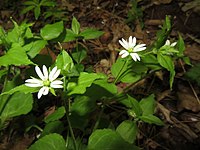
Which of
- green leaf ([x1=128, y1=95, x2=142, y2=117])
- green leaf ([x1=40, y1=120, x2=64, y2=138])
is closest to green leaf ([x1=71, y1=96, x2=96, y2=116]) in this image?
green leaf ([x1=40, y1=120, x2=64, y2=138])

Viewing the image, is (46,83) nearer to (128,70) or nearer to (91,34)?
(128,70)

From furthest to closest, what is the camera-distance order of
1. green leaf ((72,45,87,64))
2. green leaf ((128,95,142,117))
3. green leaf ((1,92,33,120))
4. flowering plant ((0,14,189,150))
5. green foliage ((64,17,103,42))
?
green leaf ((72,45,87,64)) → green foliage ((64,17,103,42)) → green leaf ((1,92,33,120)) → green leaf ((128,95,142,117)) → flowering plant ((0,14,189,150))

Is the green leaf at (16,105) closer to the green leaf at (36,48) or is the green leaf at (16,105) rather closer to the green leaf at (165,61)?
the green leaf at (36,48)

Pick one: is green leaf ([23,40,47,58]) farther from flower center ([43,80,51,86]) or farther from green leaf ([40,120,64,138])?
flower center ([43,80,51,86])

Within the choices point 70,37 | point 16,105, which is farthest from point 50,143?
point 70,37

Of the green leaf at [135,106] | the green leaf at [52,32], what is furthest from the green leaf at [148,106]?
the green leaf at [52,32]
